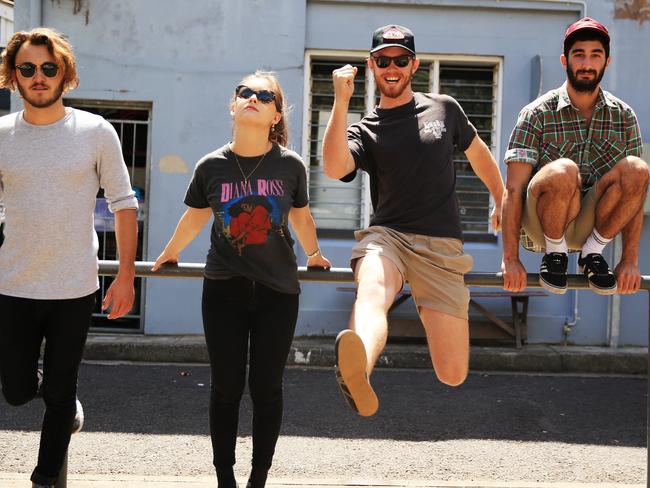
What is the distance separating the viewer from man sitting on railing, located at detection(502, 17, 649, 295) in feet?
12.3

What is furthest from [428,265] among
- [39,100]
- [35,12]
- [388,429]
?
[35,12]

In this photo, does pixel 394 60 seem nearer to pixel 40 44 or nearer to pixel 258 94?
pixel 258 94

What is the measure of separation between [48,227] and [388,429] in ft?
12.3

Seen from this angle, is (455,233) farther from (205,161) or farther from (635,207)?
(205,161)

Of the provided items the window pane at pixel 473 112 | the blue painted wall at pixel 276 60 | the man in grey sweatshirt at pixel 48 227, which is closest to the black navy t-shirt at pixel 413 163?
the man in grey sweatshirt at pixel 48 227

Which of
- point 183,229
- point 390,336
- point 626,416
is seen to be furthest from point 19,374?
point 390,336

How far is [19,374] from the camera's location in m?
3.37

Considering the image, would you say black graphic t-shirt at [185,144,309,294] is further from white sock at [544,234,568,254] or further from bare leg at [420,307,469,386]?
white sock at [544,234,568,254]

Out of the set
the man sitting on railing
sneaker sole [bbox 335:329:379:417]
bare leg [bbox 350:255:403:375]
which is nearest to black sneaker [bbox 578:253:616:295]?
the man sitting on railing

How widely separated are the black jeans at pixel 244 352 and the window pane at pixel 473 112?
6.58 meters

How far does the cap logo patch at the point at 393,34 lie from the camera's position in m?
3.58

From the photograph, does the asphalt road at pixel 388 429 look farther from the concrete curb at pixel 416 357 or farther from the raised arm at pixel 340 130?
the raised arm at pixel 340 130

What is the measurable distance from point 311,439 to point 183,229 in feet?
9.32

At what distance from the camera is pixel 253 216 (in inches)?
135
